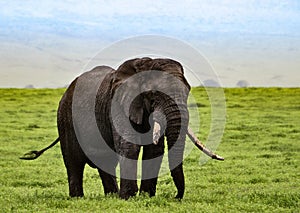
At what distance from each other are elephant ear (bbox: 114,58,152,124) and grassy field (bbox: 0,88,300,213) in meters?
1.55

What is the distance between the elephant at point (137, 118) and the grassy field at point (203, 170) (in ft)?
2.15

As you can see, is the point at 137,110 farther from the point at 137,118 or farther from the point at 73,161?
the point at 73,161

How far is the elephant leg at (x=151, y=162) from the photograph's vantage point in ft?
39.5

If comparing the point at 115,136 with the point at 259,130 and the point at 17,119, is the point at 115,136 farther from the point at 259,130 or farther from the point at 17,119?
the point at 17,119

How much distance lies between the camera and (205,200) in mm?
12703

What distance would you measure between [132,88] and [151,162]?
1.49 m

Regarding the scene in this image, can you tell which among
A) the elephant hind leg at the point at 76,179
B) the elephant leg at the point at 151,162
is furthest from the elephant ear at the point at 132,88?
the elephant hind leg at the point at 76,179

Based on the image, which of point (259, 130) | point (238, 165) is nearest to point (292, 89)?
point (259, 130)

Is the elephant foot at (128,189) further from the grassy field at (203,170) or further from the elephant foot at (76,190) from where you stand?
the elephant foot at (76,190)

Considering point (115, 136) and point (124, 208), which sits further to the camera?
Answer: point (115, 136)

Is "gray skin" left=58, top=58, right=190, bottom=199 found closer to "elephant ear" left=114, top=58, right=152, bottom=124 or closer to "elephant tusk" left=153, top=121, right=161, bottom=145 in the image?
"elephant ear" left=114, top=58, right=152, bottom=124

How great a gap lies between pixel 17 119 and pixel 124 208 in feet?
91.4

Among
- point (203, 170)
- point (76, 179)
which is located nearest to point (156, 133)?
point (76, 179)

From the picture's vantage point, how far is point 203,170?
20.8m
